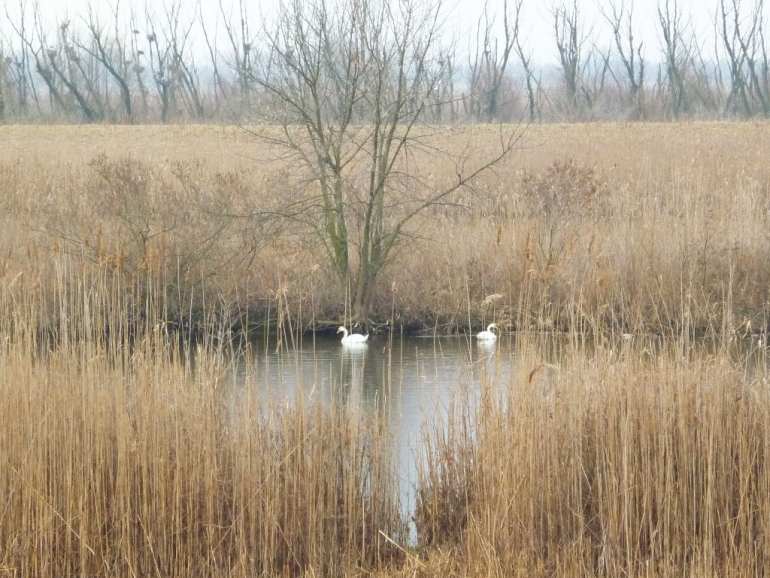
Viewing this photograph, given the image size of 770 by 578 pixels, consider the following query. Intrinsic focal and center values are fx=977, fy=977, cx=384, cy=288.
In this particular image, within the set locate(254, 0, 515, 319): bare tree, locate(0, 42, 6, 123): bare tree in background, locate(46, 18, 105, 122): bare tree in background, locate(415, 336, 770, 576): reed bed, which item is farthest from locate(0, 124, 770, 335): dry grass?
locate(46, 18, 105, 122): bare tree in background

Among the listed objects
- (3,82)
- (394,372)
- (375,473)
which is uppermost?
(3,82)

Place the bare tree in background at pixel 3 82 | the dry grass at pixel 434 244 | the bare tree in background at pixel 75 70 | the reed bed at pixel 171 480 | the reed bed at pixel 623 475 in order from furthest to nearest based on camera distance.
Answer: the bare tree in background at pixel 75 70, the bare tree in background at pixel 3 82, the dry grass at pixel 434 244, the reed bed at pixel 171 480, the reed bed at pixel 623 475

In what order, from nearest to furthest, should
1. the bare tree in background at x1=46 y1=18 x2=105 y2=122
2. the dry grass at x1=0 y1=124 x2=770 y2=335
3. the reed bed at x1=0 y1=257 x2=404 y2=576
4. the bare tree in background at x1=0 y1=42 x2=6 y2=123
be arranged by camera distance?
the reed bed at x1=0 y1=257 x2=404 y2=576 → the dry grass at x1=0 y1=124 x2=770 y2=335 → the bare tree in background at x1=0 y1=42 x2=6 y2=123 → the bare tree in background at x1=46 y1=18 x2=105 y2=122

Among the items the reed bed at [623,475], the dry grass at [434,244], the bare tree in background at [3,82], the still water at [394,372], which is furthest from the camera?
the bare tree in background at [3,82]

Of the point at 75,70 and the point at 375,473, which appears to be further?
the point at 75,70

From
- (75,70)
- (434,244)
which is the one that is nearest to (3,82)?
(75,70)

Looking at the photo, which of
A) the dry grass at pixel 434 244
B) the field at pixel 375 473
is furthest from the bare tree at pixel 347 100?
the field at pixel 375 473

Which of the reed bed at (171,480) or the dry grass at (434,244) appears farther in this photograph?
the dry grass at (434,244)

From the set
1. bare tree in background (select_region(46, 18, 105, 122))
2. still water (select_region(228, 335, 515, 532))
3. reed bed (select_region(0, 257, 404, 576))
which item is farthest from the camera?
bare tree in background (select_region(46, 18, 105, 122))

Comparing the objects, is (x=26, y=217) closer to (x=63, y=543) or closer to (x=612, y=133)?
(x=63, y=543)

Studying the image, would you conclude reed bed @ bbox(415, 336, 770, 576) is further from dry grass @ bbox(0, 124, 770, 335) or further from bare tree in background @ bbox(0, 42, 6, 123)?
bare tree in background @ bbox(0, 42, 6, 123)

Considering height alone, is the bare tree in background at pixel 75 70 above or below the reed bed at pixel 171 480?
above

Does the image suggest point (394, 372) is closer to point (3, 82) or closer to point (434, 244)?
point (434, 244)

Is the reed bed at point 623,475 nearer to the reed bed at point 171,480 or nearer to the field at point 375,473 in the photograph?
Result: the field at point 375,473
